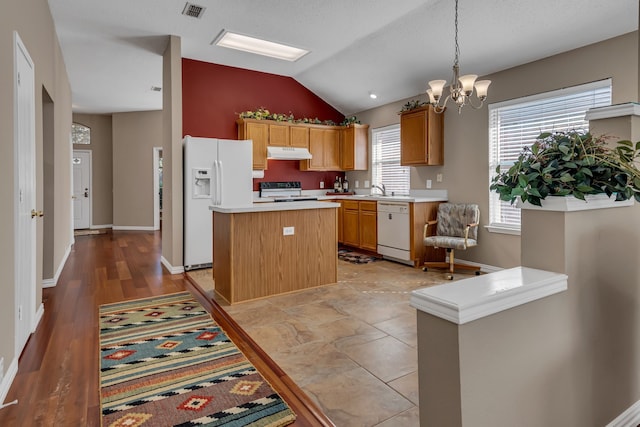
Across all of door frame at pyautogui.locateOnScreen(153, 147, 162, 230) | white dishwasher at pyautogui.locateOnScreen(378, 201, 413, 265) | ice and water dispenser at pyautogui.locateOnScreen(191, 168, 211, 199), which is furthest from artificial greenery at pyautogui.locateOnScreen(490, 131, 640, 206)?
door frame at pyautogui.locateOnScreen(153, 147, 162, 230)

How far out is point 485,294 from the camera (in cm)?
109

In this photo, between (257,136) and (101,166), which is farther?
(101,166)

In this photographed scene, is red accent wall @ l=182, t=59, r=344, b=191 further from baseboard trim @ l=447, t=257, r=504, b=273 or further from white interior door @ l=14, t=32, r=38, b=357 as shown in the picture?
baseboard trim @ l=447, t=257, r=504, b=273

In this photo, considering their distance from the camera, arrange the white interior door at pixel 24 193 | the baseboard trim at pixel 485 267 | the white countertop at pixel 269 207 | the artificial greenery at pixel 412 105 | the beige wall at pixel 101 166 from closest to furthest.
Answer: the white interior door at pixel 24 193 < the white countertop at pixel 269 207 < the baseboard trim at pixel 485 267 < the artificial greenery at pixel 412 105 < the beige wall at pixel 101 166

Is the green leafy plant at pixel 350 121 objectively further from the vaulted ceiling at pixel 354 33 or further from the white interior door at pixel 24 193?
the white interior door at pixel 24 193

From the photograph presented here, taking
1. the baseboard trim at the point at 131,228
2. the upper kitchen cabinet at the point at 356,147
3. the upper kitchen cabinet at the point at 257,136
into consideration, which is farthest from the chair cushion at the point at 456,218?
the baseboard trim at the point at 131,228

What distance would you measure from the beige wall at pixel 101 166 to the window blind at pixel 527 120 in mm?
8986

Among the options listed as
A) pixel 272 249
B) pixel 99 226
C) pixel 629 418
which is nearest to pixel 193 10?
pixel 272 249

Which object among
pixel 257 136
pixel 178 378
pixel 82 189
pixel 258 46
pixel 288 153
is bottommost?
pixel 178 378

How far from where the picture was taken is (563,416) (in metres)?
1.38

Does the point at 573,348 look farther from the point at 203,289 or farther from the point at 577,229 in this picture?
the point at 203,289

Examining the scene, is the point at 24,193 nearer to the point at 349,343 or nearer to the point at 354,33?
the point at 349,343

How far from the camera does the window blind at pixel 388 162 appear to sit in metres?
6.23

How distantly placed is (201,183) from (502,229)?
3907 millimetres
